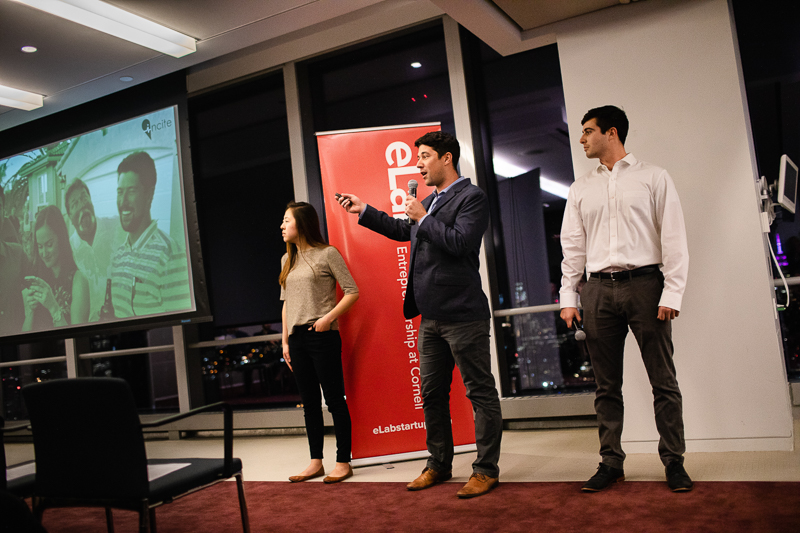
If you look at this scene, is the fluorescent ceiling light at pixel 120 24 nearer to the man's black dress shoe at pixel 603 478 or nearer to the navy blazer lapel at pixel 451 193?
the navy blazer lapel at pixel 451 193

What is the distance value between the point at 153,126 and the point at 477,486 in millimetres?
3730

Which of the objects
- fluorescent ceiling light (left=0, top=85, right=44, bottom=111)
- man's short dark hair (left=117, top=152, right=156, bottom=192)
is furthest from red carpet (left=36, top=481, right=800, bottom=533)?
fluorescent ceiling light (left=0, top=85, right=44, bottom=111)

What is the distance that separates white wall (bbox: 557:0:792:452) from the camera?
2934mm

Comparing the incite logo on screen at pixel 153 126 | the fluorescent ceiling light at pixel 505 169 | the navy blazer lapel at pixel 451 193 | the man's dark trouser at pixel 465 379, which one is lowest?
the man's dark trouser at pixel 465 379

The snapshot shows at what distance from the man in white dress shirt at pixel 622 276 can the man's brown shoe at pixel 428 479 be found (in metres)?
0.71

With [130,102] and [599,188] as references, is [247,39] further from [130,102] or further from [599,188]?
[599,188]

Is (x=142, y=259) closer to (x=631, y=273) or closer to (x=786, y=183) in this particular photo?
(x=631, y=273)

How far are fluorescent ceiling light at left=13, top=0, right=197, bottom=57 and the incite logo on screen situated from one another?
55 cm

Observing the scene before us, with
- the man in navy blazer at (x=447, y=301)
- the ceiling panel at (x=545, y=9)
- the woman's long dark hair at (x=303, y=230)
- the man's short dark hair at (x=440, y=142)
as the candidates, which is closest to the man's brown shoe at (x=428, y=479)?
the man in navy blazer at (x=447, y=301)

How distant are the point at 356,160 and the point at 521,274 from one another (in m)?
1.58

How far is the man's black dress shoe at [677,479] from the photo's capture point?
7.72 ft

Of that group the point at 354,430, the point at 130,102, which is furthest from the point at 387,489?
the point at 130,102

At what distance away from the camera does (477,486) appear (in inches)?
103

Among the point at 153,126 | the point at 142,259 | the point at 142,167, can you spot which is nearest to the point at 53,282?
the point at 142,259
